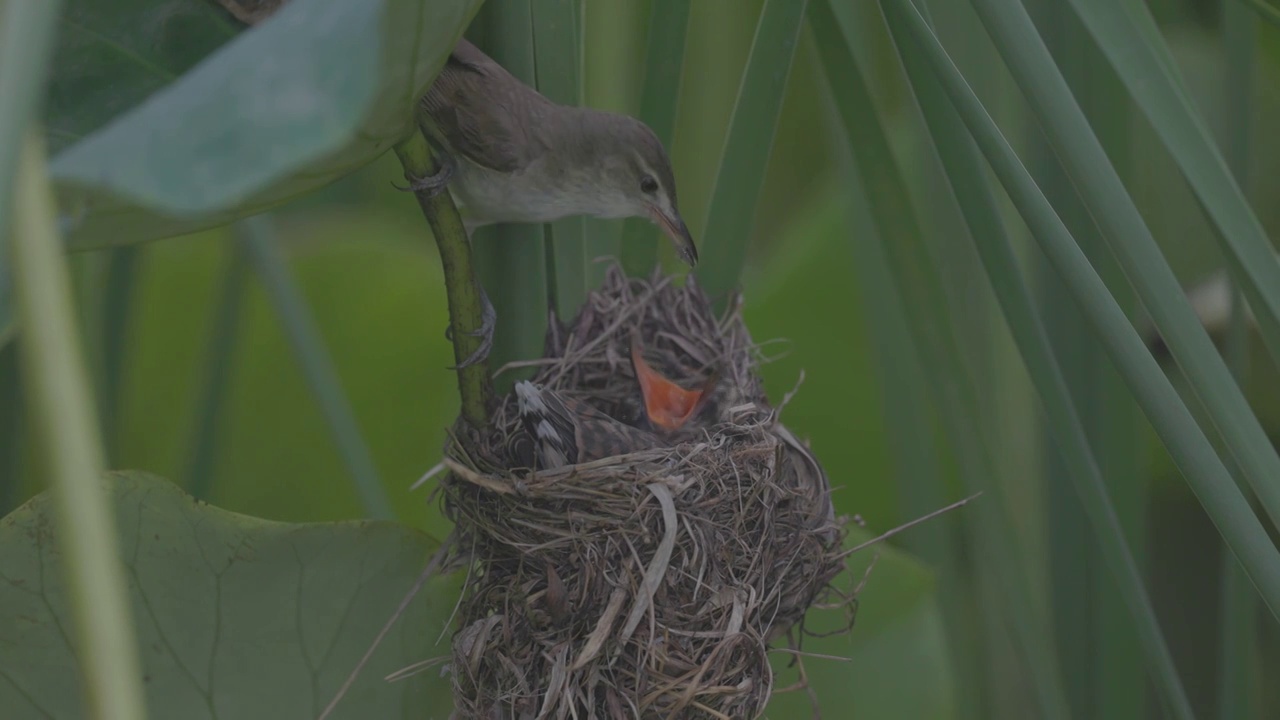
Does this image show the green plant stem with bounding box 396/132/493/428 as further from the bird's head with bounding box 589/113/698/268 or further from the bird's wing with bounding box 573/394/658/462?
the bird's head with bounding box 589/113/698/268

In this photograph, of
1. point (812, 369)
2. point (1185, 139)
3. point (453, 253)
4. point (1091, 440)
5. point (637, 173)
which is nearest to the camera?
point (1185, 139)

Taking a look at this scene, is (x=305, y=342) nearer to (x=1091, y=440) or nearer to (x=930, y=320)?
(x=930, y=320)

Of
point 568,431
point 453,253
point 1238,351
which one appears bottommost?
point 1238,351

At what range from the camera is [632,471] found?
0.96 meters

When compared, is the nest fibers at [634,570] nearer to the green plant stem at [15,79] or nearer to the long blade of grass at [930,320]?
the long blade of grass at [930,320]

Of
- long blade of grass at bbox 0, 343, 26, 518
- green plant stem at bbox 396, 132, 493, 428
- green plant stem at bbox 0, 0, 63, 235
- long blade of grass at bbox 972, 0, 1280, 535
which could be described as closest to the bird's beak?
green plant stem at bbox 396, 132, 493, 428

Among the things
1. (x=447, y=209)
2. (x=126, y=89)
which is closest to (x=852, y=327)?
(x=447, y=209)

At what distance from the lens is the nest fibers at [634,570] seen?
88cm

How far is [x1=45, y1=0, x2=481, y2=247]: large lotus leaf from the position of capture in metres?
0.40

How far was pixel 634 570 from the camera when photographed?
35.4 inches

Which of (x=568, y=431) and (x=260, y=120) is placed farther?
(x=568, y=431)

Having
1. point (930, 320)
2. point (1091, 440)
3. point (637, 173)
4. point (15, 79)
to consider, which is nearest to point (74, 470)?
point (15, 79)

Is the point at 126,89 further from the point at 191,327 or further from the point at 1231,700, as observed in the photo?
the point at 1231,700

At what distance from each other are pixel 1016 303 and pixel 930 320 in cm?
15
